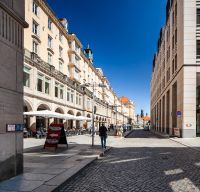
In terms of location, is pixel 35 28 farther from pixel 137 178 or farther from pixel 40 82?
pixel 137 178

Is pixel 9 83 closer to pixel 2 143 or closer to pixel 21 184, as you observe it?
pixel 2 143

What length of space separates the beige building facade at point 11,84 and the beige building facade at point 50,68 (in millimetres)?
14017

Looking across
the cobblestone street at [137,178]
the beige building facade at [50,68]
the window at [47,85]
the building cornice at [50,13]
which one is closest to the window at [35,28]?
the beige building facade at [50,68]

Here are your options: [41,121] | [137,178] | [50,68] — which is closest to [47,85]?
[50,68]

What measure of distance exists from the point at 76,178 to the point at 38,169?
160cm

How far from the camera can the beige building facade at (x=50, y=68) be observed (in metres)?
30.6

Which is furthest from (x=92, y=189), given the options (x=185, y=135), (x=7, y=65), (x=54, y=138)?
(x=185, y=135)

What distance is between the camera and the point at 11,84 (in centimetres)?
829

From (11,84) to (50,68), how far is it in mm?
28610

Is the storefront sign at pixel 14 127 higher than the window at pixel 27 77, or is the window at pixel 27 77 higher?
the window at pixel 27 77

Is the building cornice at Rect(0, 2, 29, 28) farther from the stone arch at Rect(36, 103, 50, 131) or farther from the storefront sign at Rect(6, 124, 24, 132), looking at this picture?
the stone arch at Rect(36, 103, 50, 131)

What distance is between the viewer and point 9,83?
26.8ft

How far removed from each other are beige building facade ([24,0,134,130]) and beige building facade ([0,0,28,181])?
46.0 feet

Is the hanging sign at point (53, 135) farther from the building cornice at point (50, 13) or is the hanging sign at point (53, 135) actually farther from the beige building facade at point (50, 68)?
the building cornice at point (50, 13)
